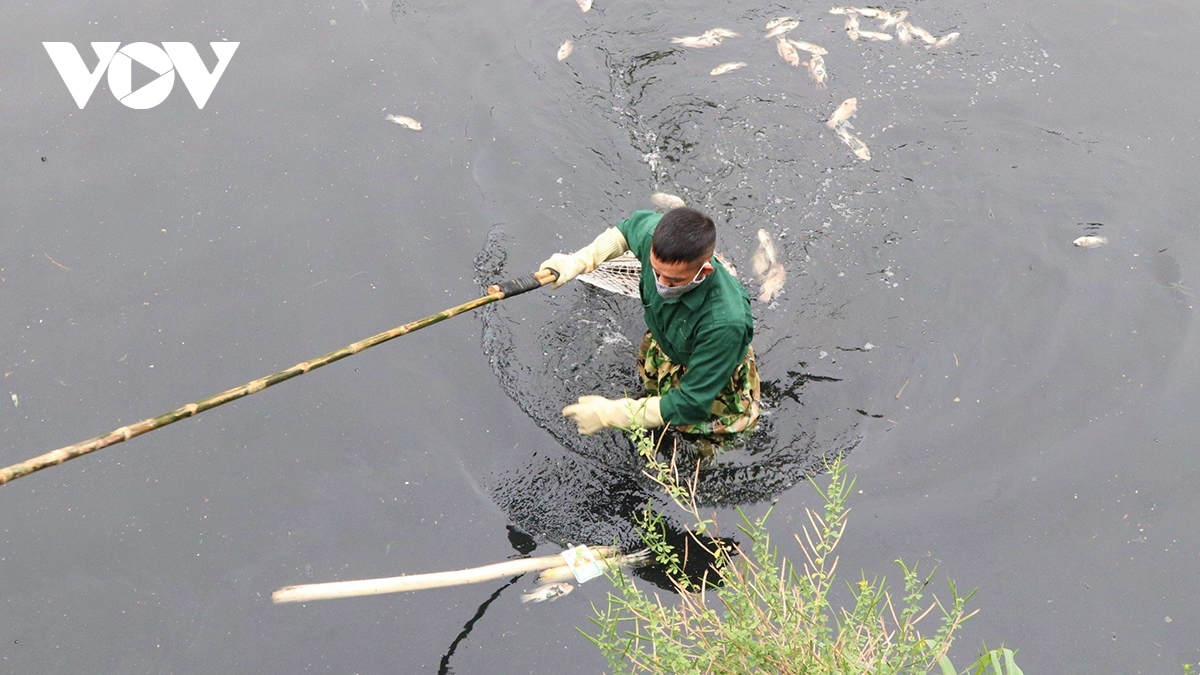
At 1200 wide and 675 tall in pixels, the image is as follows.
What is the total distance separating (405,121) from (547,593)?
2.82 m

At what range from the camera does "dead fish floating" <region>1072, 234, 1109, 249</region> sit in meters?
4.85

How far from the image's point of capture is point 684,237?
10.2ft

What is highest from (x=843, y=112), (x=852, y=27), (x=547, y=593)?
(x=852, y=27)

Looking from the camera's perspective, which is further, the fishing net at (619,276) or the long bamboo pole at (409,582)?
the fishing net at (619,276)

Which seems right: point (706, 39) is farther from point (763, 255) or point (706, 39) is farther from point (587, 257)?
point (587, 257)

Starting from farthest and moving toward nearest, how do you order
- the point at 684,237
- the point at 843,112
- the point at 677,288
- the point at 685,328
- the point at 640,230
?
the point at 843,112 < the point at 640,230 < the point at 685,328 < the point at 677,288 < the point at 684,237

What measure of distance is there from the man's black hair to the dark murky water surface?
3.99 feet

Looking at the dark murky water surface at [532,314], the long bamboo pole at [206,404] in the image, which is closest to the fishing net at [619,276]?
the dark murky water surface at [532,314]

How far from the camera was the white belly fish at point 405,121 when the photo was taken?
5125 millimetres

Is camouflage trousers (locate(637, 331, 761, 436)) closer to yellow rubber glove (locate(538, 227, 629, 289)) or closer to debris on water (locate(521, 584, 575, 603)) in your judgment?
yellow rubber glove (locate(538, 227, 629, 289))

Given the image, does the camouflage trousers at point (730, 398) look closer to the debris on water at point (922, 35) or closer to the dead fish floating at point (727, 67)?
the dead fish floating at point (727, 67)

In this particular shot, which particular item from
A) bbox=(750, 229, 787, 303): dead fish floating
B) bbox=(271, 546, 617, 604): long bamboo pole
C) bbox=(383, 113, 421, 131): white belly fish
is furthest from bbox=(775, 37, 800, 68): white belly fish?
bbox=(271, 546, 617, 604): long bamboo pole

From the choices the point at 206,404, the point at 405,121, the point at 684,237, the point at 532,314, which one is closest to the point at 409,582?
the point at 206,404

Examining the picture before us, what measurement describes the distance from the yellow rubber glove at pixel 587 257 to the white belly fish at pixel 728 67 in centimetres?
205
